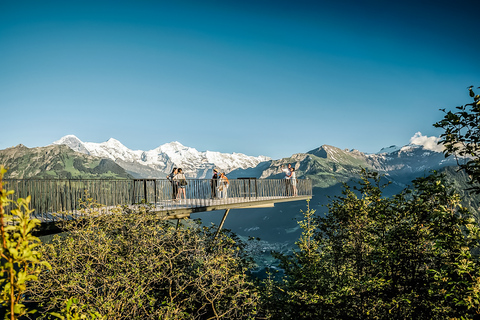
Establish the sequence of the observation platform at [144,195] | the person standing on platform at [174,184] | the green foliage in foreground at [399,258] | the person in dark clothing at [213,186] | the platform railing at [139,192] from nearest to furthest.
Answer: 1. the green foliage in foreground at [399,258]
2. the observation platform at [144,195]
3. the platform railing at [139,192]
4. the person standing on platform at [174,184]
5. the person in dark clothing at [213,186]

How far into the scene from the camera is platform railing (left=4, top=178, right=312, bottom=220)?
Result: 12234 mm

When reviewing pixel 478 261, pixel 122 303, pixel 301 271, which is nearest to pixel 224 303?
pixel 301 271

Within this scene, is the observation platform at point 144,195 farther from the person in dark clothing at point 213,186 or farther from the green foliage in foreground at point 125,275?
the green foliage in foreground at point 125,275

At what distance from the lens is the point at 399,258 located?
6293 mm

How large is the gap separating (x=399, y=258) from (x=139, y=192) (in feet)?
42.3

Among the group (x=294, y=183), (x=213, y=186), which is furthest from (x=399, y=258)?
(x=294, y=183)

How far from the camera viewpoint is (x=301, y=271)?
10.9 metres

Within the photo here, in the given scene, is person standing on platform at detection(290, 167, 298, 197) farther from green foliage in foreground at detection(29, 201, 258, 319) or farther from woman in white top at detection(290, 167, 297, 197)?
green foliage in foreground at detection(29, 201, 258, 319)

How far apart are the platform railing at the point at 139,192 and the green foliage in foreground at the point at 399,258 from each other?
7.14 metres

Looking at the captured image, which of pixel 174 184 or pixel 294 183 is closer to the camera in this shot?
pixel 174 184

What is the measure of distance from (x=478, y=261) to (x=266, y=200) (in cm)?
1523

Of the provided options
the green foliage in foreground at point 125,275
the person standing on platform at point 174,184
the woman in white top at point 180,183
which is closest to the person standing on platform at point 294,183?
the woman in white top at point 180,183

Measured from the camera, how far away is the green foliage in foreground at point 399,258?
375cm

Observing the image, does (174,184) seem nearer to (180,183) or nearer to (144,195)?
(180,183)
